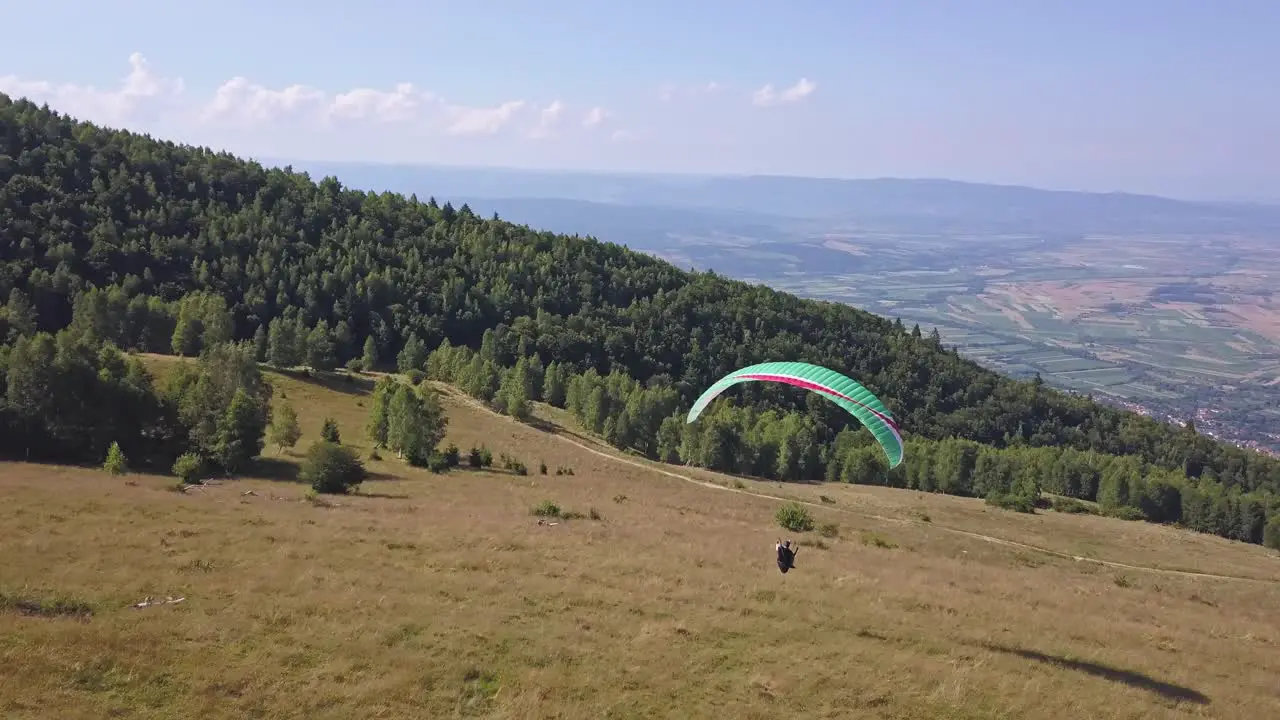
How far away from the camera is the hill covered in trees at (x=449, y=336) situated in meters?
52.9

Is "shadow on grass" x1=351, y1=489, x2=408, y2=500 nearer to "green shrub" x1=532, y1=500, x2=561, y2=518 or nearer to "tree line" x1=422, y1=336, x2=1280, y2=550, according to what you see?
"green shrub" x1=532, y1=500, x2=561, y2=518

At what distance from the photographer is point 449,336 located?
140 meters

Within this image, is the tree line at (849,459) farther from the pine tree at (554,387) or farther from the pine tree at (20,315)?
the pine tree at (20,315)

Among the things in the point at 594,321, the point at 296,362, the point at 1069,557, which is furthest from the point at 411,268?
the point at 1069,557

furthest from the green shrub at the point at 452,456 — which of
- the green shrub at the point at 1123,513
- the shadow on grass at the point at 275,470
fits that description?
the green shrub at the point at 1123,513

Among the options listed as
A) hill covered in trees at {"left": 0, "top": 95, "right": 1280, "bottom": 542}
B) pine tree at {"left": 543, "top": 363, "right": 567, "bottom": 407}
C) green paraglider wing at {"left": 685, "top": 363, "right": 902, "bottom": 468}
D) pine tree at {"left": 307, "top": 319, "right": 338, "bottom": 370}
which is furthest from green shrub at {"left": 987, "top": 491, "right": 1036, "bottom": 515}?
pine tree at {"left": 307, "top": 319, "right": 338, "bottom": 370}

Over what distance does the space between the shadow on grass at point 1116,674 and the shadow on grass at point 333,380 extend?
70.6m

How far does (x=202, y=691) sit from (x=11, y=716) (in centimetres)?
295

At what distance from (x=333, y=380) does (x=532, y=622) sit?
70.5 metres

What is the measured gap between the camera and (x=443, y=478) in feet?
161

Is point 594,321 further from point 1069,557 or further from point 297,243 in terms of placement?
point 1069,557

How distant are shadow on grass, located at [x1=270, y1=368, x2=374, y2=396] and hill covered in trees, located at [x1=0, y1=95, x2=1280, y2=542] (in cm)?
167

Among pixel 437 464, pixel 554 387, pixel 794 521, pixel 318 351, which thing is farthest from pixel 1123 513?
pixel 318 351

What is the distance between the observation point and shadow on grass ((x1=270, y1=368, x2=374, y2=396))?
3159 inches
